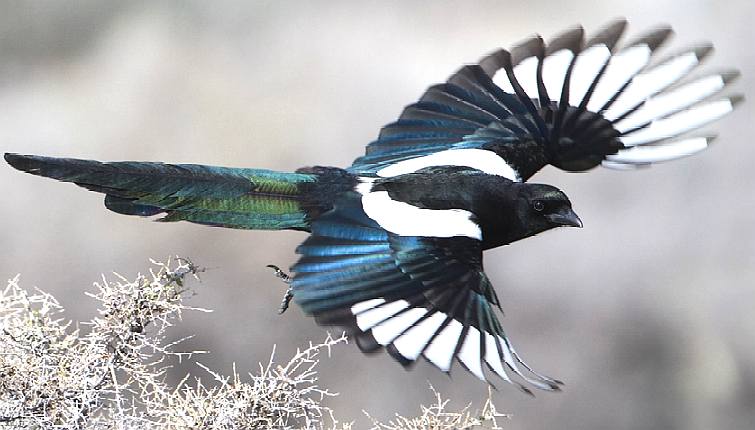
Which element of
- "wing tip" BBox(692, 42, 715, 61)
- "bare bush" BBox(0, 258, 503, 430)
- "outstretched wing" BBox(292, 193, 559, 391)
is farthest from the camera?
"wing tip" BBox(692, 42, 715, 61)

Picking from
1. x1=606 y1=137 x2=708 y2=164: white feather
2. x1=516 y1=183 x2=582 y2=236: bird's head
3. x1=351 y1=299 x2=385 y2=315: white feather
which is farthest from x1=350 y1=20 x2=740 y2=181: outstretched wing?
x1=351 y1=299 x2=385 y2=315: white feather

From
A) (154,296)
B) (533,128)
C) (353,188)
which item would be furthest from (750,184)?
(154,296)

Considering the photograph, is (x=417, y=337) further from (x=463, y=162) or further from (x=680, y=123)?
(x=680, y=123)

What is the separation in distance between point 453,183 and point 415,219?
0.39 ft

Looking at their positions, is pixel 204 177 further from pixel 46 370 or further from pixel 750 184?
pixel 750 184

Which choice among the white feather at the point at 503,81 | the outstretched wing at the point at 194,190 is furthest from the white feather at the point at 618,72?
the outstretched wing at the point at 194,190

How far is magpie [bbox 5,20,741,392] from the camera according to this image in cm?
112

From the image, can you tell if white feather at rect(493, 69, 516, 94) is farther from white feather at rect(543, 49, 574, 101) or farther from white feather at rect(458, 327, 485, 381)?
white feather at rect(458, 327, 485, 381)

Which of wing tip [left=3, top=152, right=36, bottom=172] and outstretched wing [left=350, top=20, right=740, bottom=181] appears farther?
outstretched wing [left=350, top=20, right=740, bottom=181]

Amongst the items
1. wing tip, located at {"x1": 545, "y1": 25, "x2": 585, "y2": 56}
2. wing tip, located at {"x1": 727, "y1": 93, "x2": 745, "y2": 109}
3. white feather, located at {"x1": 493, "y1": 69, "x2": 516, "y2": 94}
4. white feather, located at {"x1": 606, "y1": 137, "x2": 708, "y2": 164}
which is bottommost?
white feather, located at {"x1": 606, "y1": 137, "x2": 708, "y2": 164}

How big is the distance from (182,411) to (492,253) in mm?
1477

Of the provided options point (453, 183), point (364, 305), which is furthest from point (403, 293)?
point (453, 183)

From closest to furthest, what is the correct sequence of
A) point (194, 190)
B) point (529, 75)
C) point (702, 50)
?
point (194, 190) → point (702, 50) → point (529, 75)

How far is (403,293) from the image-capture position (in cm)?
117
